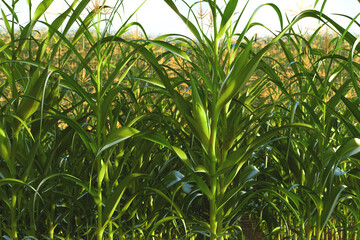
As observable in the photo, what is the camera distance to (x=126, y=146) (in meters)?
1.07

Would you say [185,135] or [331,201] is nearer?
[331,201]

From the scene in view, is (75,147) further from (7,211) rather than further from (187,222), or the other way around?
(187,222)

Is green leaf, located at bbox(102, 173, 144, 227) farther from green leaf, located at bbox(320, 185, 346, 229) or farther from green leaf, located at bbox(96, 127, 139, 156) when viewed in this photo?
green leaf, located at bbox(320, 185, 346, 229)

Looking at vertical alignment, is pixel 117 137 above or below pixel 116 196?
above

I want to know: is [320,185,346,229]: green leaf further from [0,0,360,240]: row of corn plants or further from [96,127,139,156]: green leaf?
[96,127,139,156]: green leaf

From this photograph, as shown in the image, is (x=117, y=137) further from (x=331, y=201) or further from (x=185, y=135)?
(x=331, y=201)

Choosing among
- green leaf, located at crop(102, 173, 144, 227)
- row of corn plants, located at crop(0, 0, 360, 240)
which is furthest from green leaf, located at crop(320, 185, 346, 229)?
green leaf, located at crop(102, 173, 144, 227)

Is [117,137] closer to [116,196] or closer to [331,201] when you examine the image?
[116,196]

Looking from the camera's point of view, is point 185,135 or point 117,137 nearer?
point 117,137

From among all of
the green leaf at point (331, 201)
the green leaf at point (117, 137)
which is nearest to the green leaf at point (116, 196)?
the green leaf at point (117, 137)

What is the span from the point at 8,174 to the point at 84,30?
35 cm

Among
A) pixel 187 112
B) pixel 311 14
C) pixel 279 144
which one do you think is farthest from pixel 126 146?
pixel 311 14

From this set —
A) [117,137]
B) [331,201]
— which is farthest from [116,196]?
[331,201]

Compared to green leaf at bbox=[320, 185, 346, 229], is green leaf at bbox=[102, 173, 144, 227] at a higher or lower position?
lower
